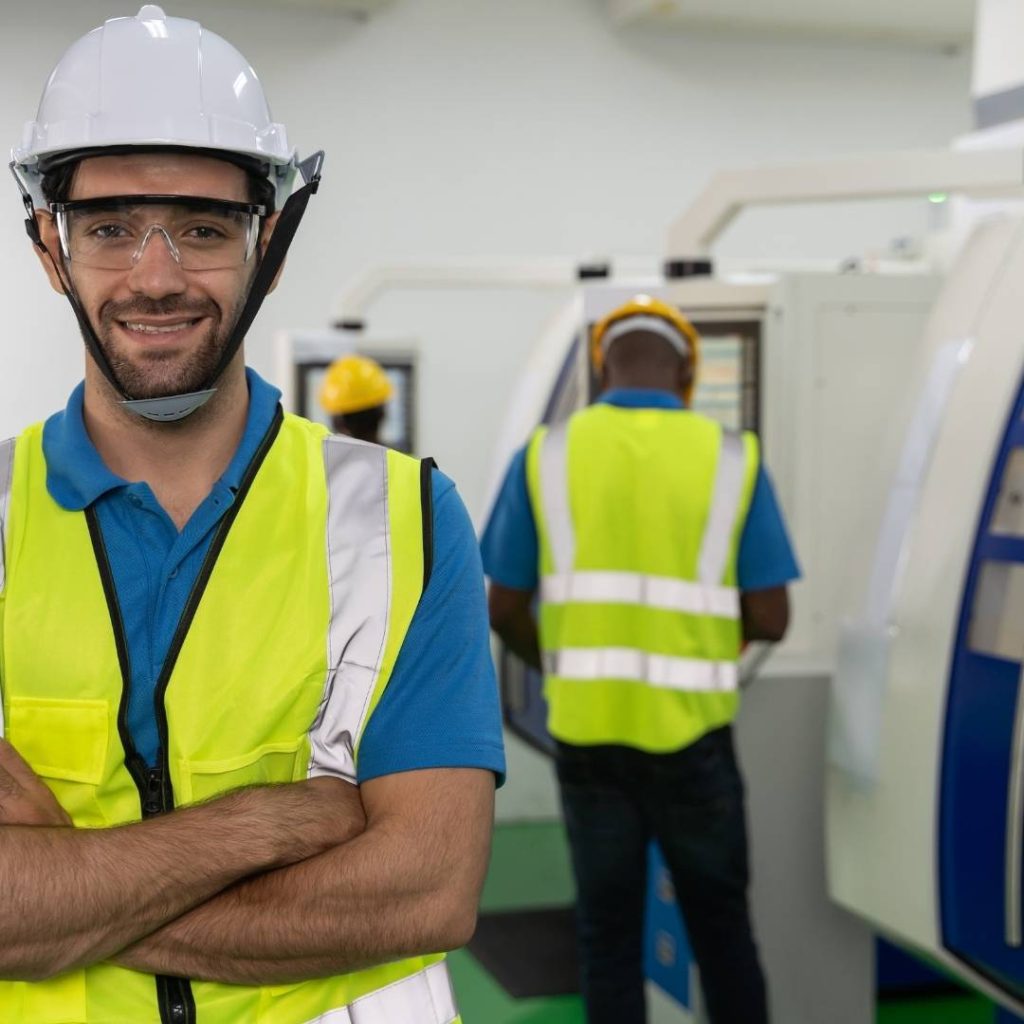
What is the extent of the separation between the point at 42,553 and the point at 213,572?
144mm

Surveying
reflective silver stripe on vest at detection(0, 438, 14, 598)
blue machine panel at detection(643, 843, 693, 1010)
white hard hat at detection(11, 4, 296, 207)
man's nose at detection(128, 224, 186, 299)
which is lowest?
blue machine panel at detection(643, 843, 693, 1010)

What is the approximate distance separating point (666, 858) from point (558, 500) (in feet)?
2.31

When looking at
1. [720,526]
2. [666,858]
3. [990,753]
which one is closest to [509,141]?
[720,526]

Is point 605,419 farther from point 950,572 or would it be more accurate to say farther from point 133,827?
point 133,827

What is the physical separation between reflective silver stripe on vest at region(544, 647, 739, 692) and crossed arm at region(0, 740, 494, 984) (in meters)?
1.53

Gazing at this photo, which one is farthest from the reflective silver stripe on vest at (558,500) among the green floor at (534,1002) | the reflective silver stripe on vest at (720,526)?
the green floor at (534,1002)

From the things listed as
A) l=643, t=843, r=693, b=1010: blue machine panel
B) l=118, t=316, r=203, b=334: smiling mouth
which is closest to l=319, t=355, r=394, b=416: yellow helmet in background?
l=643, t=843, r=693, b=1010: blue machine panel

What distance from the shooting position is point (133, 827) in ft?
3.82

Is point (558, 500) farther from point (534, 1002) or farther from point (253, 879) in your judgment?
point (253, 879)

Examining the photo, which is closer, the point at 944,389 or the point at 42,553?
the point at 42,553

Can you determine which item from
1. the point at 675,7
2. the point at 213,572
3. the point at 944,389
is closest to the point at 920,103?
the point at 675,7

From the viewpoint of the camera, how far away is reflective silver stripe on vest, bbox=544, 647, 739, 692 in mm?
2775

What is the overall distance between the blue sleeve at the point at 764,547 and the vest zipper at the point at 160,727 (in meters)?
1.67

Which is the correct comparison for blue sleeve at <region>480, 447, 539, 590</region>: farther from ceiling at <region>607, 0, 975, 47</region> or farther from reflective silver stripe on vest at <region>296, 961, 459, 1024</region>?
ceiling at <region>607, 0, 975, 47</region>
